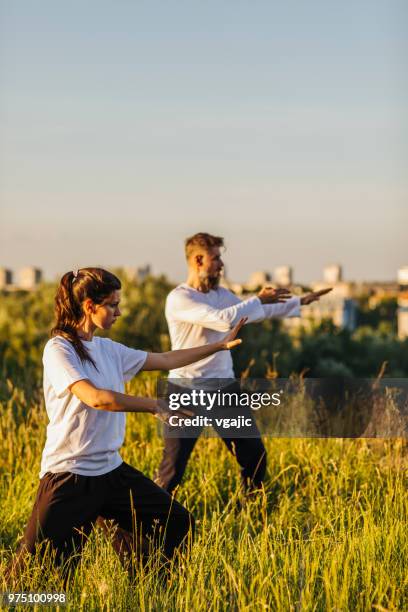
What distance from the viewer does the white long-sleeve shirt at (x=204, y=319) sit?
630 centimetres

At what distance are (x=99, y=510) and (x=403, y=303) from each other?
62.8ft

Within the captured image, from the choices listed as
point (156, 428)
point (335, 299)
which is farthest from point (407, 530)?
point (335, 299)

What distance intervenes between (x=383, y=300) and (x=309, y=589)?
1807 centimetres

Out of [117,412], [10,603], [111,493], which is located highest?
[117,412]

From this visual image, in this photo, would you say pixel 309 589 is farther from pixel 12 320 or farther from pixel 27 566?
pixel 12 320

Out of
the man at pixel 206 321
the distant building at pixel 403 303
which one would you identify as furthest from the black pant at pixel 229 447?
the distant building at pixel 403 303

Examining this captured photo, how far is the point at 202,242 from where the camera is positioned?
6516mm

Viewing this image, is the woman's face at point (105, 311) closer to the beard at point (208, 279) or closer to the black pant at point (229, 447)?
the black pant at point (229, 447)

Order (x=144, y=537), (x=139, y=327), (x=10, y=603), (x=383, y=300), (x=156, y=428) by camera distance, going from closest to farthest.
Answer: (x=10, y=603) < (x=144, y=537) < (x=156, y=428) < (x=139, y=327) < (x=383, y=300)

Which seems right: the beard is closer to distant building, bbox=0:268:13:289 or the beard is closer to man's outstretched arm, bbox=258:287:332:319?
man's outstretched arm, bbox=258:287:332:319

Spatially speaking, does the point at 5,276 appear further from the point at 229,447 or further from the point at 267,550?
the point at 267,550

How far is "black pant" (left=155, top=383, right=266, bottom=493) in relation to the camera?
618cm

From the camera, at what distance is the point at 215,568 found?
445 centimetres

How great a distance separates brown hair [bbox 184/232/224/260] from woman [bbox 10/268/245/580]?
1.93 meters
